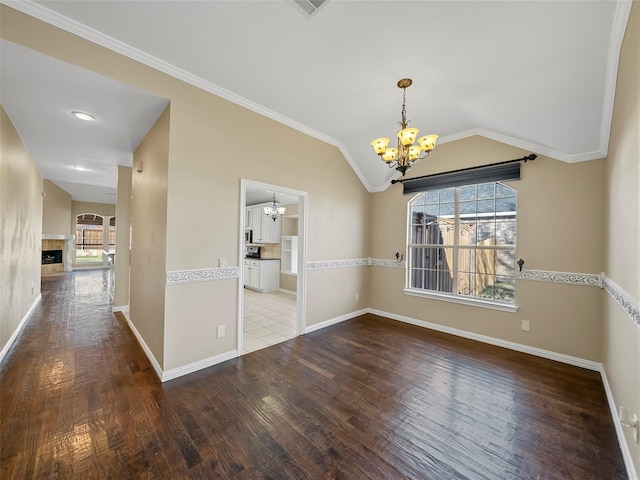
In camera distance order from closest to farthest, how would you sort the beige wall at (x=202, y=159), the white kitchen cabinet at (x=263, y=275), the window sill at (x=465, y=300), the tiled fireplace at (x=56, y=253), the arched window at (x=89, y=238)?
the beige wall at (x=202, y=159) → the window sill at (x=465, y=300) → the white kitchen cabinet at (x=263, y=275) → the tiled fireplace at (x=56, y=253) → the arched window at (x=89, y=238)

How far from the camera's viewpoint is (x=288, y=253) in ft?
23.1

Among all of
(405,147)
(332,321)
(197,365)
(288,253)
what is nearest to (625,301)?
(405,147)

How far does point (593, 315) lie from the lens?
112 inches

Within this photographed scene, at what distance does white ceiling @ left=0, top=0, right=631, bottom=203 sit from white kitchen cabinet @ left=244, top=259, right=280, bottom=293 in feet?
13.6

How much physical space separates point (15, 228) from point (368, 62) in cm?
479

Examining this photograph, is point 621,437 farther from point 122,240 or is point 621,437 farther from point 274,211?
point 122,240

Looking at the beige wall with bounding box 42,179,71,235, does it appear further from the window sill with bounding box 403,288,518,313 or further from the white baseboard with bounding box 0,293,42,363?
the window sill with bounding box 403,288,518,313

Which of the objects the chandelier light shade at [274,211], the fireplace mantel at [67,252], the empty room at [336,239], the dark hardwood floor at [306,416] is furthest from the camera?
the fireplace mantel at [67,252]

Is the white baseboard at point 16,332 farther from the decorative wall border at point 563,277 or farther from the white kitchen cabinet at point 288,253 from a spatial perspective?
the decorative wall border at point 563,277

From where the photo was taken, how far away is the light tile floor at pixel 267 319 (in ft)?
11.6

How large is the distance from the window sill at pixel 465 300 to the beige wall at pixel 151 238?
368 centimetres

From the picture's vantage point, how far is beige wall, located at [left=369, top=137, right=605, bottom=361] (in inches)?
113

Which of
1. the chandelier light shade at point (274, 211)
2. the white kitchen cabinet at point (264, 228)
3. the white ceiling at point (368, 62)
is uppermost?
the white ceiling at point (368, 62)

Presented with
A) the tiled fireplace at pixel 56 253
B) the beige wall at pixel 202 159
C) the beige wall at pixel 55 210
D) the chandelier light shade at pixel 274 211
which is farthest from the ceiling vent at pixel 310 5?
the tiled fireplace at pixel 56 253
